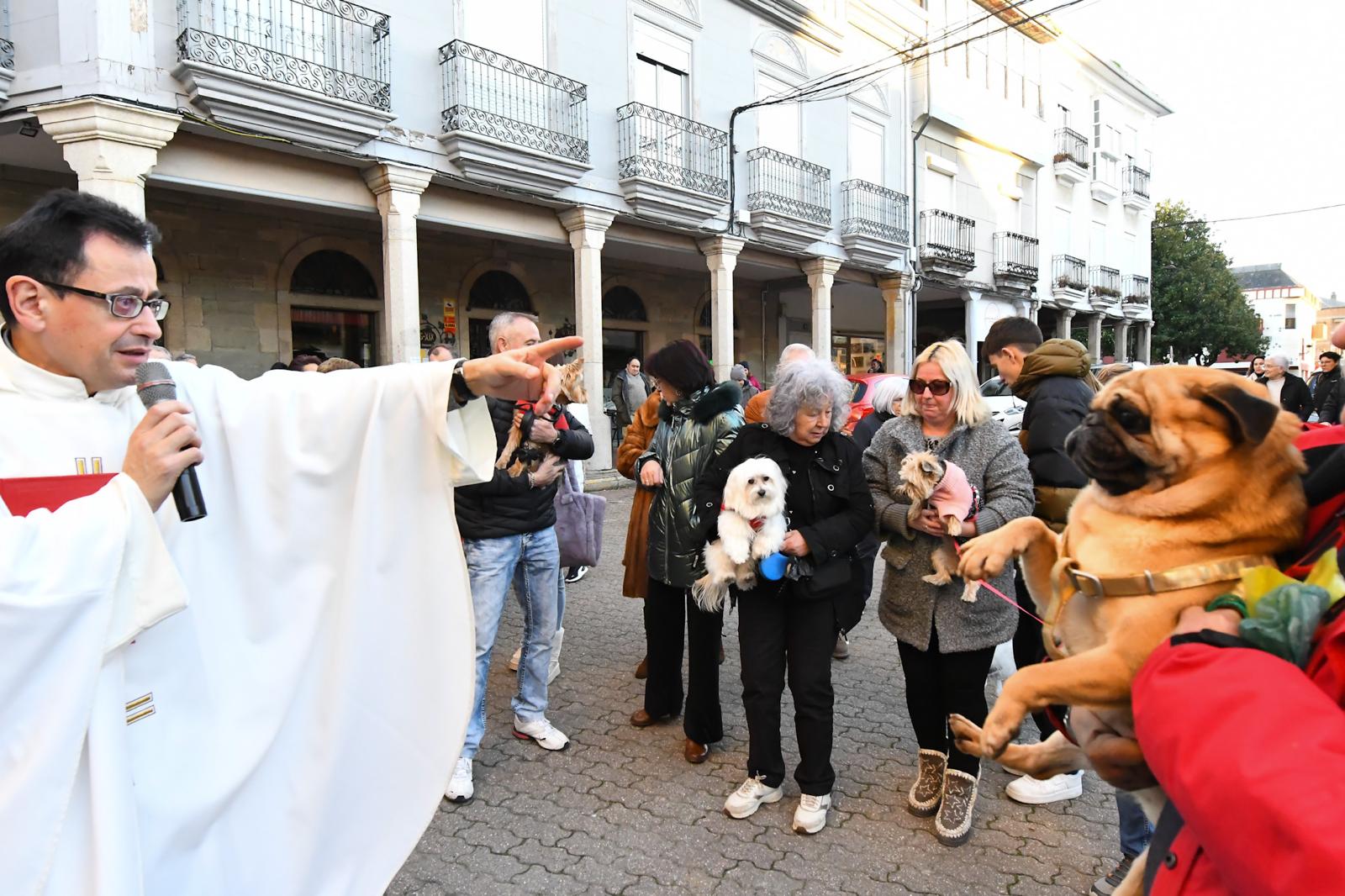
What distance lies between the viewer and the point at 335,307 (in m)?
13.4

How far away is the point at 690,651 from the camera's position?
4.09 meters

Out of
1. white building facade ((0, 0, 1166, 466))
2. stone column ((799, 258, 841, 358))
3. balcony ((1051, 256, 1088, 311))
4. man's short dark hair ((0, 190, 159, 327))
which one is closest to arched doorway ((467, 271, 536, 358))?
Answer: white building facade ((0, 0, 1166, 466))

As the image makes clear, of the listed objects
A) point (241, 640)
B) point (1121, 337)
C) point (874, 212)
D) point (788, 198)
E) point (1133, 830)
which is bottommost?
point (1133, 830)

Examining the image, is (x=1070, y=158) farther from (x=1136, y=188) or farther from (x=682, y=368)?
(x=682, y=368)

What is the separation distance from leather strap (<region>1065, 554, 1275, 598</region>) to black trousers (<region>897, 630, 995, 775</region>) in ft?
6.08

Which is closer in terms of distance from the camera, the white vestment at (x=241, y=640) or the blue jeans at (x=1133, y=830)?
the white vestment at (x=241, y=640)

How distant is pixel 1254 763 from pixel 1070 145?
97.2 feet

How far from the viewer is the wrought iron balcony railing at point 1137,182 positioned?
29.2m

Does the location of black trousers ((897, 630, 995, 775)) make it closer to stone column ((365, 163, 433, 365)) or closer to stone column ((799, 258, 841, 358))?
stone column ((365, 163, 433, 365))

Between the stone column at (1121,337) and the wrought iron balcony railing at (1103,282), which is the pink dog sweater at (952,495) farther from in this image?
the stone column at (1121,337)

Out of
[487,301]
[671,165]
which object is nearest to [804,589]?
[671,165]

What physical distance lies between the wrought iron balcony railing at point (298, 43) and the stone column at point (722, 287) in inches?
266

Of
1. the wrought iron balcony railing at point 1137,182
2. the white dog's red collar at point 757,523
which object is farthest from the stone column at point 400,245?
the wrought iron balcony railing at point 1137,182

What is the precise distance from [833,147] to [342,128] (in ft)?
38.3
